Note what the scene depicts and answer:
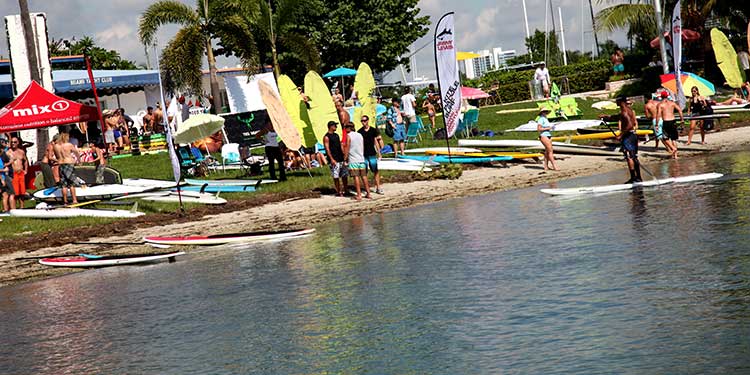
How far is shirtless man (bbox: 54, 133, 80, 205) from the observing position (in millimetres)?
21797

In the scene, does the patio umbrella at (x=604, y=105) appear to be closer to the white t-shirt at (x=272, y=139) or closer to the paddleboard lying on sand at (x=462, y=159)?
the paddleboard lying on sand at (x=462, y=159)

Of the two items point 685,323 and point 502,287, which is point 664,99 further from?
point 685,323

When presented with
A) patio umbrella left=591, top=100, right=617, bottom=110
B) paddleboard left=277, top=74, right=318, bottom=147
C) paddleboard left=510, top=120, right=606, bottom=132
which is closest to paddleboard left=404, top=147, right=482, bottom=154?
paddleboard left=510, top=120, right=606, bottom=132

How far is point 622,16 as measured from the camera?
Result: 39.3m

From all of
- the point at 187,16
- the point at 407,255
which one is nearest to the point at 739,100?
the point at 187,16

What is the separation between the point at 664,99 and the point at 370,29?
97.2ft

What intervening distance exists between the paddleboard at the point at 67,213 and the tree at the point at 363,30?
30.8m

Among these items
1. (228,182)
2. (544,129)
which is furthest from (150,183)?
(544,129)

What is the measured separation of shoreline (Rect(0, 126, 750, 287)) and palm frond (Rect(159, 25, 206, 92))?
14123 millimetres

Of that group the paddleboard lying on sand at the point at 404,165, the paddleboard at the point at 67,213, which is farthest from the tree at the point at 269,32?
the paddleboard at the point at 67,213

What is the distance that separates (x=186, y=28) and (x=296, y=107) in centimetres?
1396

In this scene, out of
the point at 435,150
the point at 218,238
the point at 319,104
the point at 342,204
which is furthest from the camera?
the point at 435,150

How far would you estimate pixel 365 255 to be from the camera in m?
A: 15.6

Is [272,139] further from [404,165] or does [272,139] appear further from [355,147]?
[404,165]
